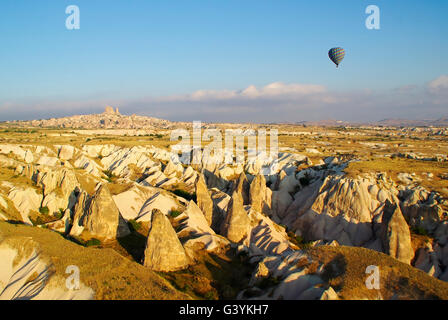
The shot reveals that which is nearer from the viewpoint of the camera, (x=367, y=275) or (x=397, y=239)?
(x=367, y=275)

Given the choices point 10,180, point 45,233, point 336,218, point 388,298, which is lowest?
point 336,218

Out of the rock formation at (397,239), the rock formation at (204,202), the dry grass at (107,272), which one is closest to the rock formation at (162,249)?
the dry grass at (107,272)

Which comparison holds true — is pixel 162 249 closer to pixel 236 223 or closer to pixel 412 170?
pixel 236 223

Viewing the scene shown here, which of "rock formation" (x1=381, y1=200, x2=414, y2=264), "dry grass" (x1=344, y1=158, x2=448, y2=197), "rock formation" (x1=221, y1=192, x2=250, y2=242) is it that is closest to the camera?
"rock formation" (x1=381, y1=200, x2=414, y2=264)

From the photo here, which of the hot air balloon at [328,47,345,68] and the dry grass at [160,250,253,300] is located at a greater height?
the hot air balloon at [328,47,345,68]

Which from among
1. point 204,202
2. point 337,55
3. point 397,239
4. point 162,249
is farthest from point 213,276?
point 337,55

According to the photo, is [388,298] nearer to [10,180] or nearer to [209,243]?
[209,243]

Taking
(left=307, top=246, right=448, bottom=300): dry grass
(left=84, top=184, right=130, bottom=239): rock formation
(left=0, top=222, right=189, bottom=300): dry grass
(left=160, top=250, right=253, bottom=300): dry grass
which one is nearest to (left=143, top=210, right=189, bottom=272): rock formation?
(left=160, top=250, right=253, bottom=300): dry grass

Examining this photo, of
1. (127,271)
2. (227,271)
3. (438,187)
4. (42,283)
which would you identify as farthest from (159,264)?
(438,187)

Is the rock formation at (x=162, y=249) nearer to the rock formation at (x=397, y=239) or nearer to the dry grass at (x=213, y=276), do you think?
the dry grass at (x=213, y=276)

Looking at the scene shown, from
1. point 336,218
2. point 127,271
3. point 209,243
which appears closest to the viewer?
point 127,271

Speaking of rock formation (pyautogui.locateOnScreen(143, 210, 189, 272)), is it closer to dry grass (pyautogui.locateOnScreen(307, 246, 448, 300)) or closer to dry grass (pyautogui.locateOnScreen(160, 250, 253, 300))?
dry grass (pyautogui.locateOnScreen(160, 250, 253, 300))
